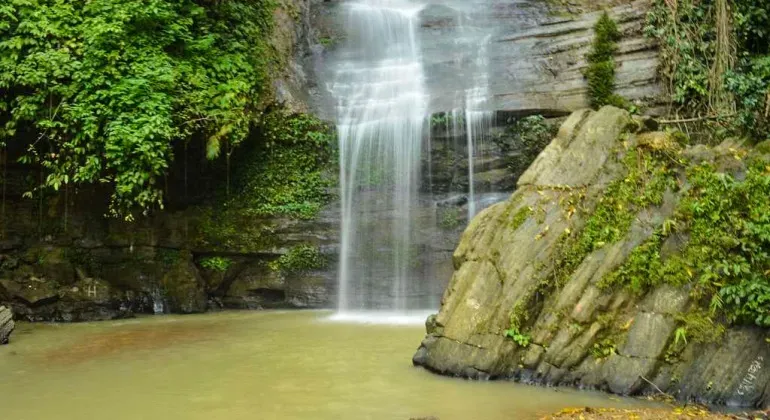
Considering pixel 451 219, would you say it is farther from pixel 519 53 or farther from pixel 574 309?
pixel 574 309

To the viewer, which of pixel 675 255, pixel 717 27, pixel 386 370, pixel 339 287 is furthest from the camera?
pixel 339 287

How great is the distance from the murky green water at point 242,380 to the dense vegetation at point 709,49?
645 centimetres

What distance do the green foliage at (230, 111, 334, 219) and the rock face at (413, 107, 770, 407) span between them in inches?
224

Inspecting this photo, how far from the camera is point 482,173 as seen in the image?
12.0 meters

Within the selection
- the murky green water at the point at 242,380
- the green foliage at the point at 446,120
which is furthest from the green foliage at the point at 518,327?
the green foliage at the point at 446,120

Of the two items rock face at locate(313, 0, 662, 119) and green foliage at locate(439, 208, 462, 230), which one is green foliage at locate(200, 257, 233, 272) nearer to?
rock face at locate(313, 0, 662, 119)

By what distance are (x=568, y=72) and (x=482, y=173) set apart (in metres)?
2.85

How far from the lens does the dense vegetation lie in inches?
435

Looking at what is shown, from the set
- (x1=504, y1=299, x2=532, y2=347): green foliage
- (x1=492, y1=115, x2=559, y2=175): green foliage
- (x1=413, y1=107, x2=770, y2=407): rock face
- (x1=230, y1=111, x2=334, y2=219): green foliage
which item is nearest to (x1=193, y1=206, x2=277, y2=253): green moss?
(x1=230, y1=111, x2=334, y2=219): green foliage

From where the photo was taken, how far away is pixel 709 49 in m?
11.9

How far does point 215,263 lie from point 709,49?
1007 centimetres

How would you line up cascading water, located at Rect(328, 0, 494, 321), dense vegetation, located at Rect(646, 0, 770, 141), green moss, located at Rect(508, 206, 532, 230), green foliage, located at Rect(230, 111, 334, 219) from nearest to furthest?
green moss, located at Rect(508, 206, 532, 230), dense vegetation, located at Rect(646, 0, 770, 141), cascading water, located at Rect(328, 0, 494, 321), green foliage, located at Rect(230, 111, 334, 219)

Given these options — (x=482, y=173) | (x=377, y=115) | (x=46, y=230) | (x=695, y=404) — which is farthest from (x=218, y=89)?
(x=695, y=404)

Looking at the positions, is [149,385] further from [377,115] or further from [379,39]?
[379,39]
